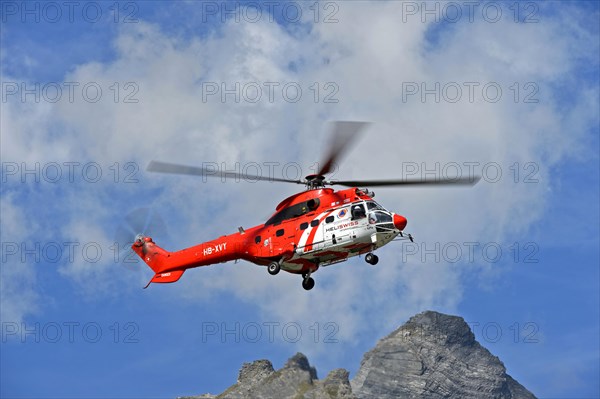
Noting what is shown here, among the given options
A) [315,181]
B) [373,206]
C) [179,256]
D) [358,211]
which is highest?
[315,181]

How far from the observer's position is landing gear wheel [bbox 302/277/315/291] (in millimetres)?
90438

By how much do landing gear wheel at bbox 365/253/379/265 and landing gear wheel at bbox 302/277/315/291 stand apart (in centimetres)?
692

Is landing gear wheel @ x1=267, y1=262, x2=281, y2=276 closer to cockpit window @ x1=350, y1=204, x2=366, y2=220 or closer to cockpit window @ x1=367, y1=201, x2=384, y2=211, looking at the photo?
cockpit window @ x1=350, y1=204, x2=366, y2=220

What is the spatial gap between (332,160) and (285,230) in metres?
7.31

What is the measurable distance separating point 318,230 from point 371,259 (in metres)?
5.17

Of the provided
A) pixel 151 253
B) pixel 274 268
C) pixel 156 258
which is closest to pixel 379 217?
pixel 274 268

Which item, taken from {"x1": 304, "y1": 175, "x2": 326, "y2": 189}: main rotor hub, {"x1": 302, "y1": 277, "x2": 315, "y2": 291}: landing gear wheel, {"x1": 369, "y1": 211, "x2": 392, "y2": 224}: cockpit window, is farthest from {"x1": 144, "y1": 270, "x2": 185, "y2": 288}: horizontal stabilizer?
{"x1": 369, "y1": 211, "x2": 392, "y2": 224}: cockpit window

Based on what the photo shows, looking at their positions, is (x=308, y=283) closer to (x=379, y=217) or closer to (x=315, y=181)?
(x=315, y=181)

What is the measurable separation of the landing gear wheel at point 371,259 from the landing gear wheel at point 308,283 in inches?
272

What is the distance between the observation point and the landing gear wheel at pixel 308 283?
9044 cm

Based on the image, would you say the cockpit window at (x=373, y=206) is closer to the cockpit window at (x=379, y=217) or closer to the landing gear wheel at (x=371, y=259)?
the cockpit window at (x=379, y=217)

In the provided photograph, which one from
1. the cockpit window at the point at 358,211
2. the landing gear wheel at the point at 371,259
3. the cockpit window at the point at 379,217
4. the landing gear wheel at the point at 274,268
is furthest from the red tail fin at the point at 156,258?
the cockpit window at the point at 379,217

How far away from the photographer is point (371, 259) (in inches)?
3359

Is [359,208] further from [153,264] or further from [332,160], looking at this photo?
[153,264]
